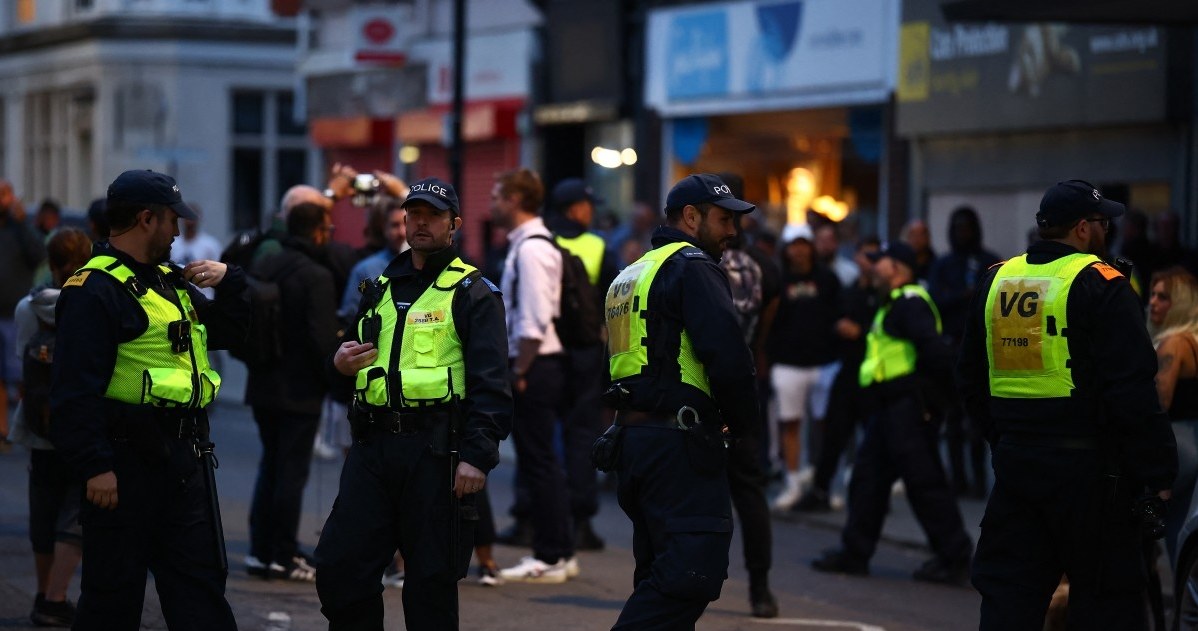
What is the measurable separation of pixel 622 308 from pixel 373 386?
913 millimetres

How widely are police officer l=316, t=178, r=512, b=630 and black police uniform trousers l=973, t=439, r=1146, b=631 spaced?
1772mm

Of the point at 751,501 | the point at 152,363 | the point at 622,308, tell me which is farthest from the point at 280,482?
the point at 622,308

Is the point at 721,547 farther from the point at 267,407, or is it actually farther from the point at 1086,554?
the point at 267,407

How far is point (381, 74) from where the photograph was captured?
90.6 feet

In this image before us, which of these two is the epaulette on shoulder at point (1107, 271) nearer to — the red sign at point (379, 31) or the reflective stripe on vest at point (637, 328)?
the reflective stripe on vest at point (637, 328)

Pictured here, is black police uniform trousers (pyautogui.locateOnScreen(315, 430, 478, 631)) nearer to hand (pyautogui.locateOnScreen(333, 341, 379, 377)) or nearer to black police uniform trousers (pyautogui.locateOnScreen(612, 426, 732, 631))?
hand (pyautogui.locateOnScreen(333, 341, 379, 377))

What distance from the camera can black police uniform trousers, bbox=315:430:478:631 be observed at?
6.50 meters

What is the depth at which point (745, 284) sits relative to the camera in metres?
9.43

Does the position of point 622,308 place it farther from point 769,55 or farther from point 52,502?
point 769,55

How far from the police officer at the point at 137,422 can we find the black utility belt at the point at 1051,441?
9.03 feet

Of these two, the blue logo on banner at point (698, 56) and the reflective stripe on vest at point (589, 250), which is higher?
the blue logo on banner at point (698, 56)

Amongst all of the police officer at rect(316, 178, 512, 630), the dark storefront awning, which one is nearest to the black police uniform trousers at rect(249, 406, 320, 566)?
the police officer at rect(316, 178, 512, 630)

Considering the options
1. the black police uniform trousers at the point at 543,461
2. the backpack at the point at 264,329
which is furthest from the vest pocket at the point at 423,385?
the black police uniform trousers at the point at 543,461

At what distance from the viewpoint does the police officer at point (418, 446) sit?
651cm
